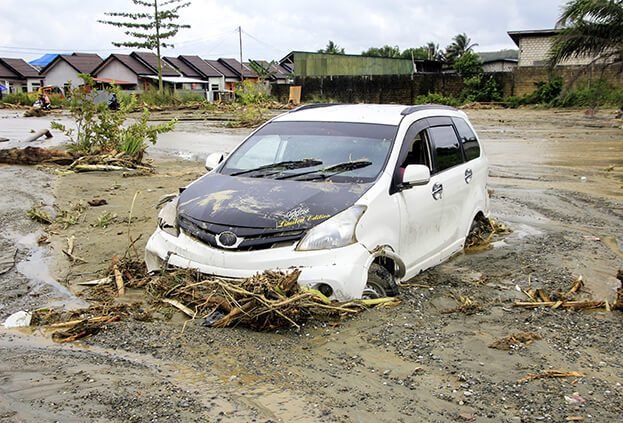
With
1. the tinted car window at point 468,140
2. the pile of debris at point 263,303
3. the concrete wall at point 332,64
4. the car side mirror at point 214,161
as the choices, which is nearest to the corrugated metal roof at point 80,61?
the concrete wall at point 332,64

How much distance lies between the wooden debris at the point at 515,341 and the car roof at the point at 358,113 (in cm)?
237

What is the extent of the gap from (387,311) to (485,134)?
20140 millimetres

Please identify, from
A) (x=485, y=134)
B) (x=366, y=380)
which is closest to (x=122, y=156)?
(x=366, y=380)

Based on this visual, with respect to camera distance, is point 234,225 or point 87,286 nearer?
point 234,225

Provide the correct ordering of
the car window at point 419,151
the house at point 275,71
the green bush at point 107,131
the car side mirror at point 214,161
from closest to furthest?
the car window at point 419,151
the car side mirror at point 214,161
the green bush at point 107,131
the house at point 275,71

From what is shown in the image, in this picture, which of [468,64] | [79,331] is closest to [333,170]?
[79,331]

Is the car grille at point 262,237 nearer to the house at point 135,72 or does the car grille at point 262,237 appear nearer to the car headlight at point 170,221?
the car headlight at point 170,221

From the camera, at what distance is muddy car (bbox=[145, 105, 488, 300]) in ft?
15.3

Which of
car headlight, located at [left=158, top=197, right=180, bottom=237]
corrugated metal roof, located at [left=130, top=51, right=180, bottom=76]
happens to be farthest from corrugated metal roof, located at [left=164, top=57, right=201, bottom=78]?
car headlight, located at [left=158, top=197, right=180, bottom=237]

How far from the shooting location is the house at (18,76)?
75000mm

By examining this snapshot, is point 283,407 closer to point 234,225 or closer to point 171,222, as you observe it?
point 234,225

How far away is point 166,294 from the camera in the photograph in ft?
16.2

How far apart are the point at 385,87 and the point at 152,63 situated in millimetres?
35637

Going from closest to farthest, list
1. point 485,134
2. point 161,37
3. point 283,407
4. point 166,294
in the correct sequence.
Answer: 1. point 283,407
2. point 166,294
3. point 485,134
4. point 161,37
